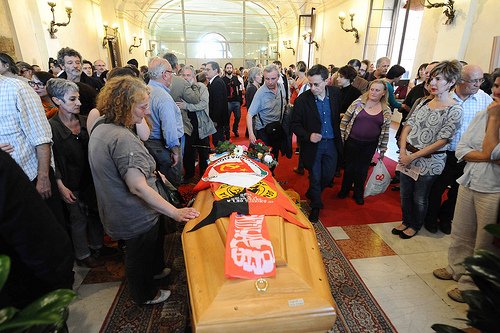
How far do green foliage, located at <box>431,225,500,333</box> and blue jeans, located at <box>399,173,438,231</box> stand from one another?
5.75ft

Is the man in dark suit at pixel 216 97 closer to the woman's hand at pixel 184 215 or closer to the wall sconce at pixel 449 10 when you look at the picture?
the woman's hand at pixel 184 215

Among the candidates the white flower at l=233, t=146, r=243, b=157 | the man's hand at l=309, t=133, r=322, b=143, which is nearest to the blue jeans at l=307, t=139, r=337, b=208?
the man's hand at l=309, t=133, r=322, b=143

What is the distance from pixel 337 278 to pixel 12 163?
2213 mm

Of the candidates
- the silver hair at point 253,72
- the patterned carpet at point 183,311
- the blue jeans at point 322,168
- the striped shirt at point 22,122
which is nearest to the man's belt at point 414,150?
the blue jeans at point 322,168

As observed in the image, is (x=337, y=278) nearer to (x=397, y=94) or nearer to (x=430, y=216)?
(x=430, y=216)

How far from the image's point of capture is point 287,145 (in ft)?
12.4

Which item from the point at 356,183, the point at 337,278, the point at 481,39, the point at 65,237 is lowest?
the point at 337,278

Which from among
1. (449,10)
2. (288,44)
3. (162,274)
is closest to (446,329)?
(162,274)

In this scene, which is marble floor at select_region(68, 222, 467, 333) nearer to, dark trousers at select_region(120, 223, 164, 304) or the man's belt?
dark trousers at select_region(120, 223, 164, 304)

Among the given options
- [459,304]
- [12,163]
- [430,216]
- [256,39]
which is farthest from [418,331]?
[256,39]

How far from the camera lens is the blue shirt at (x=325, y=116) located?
2859mm

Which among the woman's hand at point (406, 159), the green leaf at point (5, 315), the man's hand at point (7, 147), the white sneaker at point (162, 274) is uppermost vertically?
the man's hand at point (7, 147)

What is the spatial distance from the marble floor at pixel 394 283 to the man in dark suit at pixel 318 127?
70cm

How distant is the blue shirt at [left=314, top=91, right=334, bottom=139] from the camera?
286 centimetres
